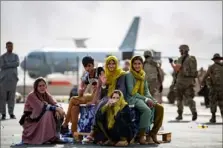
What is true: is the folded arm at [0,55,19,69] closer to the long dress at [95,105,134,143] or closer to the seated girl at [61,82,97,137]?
the seated girl at [61,82,97,137]

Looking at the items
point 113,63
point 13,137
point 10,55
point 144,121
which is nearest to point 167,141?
point 144,121

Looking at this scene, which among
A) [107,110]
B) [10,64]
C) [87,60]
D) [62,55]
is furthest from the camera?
[62,55]

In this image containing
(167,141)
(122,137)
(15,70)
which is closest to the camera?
(122,137)

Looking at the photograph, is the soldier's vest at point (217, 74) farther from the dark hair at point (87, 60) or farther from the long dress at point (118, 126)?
the long dress at point (118, 126)

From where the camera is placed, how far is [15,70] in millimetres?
15875

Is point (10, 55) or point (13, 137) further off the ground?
point (10, 55)

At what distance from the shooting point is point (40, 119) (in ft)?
31.6

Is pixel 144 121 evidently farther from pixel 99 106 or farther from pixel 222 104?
pixel 222 104

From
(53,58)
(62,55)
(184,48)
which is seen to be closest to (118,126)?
(184,48)

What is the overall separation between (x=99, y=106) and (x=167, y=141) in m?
1.49

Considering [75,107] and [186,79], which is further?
[186,79]

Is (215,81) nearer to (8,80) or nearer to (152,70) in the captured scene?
(152,70)

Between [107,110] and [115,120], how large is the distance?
0.63ft

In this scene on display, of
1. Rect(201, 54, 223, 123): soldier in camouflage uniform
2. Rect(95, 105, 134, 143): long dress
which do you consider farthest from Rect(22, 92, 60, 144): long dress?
Rect(201, 54, 223, 123): soldier in camouflage uniform
